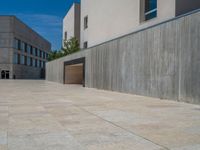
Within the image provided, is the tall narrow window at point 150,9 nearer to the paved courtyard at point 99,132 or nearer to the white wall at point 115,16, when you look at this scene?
the white wall at point 115,16

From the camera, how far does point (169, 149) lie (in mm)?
3896

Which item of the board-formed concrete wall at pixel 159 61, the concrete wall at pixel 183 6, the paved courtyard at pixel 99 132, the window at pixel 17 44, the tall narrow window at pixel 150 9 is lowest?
the paved courtyard at pixel 99 132

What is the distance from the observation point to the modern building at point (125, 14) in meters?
13.5

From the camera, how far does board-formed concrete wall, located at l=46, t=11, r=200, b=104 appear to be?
9.81m

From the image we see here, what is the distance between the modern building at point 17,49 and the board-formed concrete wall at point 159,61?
140 ft

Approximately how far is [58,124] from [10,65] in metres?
54.2

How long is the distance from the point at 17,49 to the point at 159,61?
172ft

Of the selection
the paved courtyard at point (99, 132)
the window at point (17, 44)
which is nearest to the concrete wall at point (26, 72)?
the window at point (17, 44)

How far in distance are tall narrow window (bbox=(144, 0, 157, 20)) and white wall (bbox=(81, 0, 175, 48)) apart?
1.67ft

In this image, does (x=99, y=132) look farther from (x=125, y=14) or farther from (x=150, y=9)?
(x=125, y=14)

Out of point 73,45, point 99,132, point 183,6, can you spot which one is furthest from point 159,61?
point 73,45

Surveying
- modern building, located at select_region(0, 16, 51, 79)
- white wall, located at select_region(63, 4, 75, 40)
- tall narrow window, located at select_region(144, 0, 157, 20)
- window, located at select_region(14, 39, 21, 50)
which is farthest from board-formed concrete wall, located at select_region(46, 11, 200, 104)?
window, located at select_region(14, 39, 21, 50)

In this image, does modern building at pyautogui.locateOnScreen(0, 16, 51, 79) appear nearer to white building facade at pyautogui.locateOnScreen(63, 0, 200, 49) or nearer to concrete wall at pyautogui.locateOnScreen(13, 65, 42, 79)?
concrete wall at pyautogui.locateOnScreen(13, 65, 42, 79)

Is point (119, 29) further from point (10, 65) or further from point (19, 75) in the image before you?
point (19, 75)
